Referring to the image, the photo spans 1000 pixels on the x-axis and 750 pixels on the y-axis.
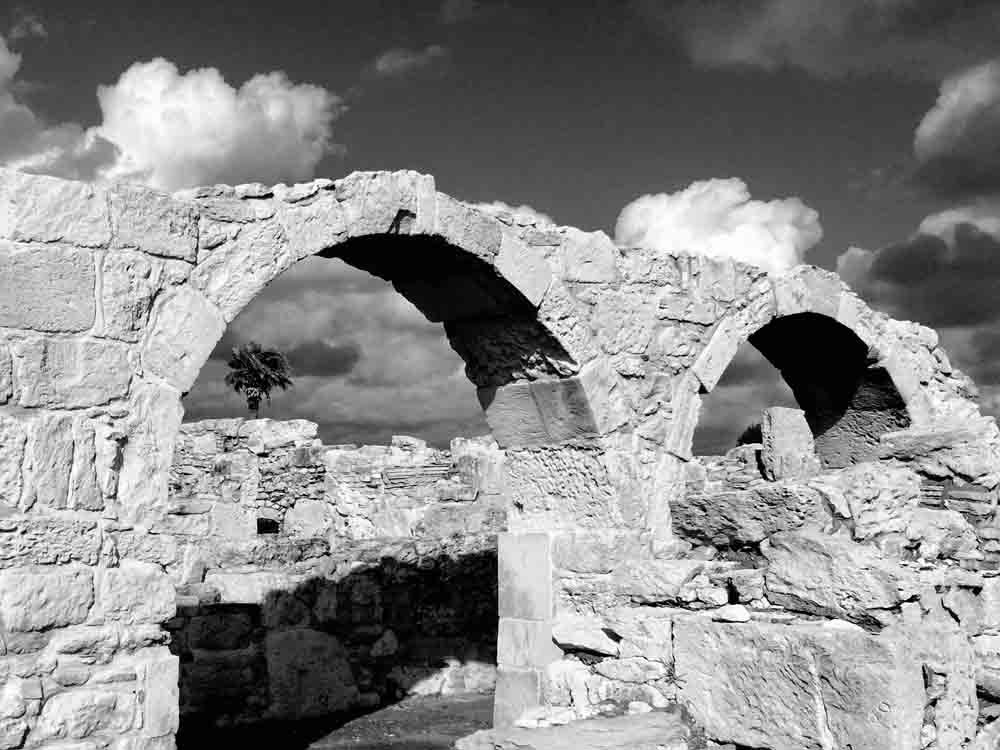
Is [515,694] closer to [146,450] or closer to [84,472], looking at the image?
[146,450]

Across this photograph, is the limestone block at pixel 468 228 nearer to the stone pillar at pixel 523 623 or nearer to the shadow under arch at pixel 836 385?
the stone pillar at pixel 523 623

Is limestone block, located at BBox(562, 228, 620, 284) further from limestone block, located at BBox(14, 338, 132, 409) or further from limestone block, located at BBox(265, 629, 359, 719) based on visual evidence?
limestone block, located at BBox(265, 629, 359, 719)

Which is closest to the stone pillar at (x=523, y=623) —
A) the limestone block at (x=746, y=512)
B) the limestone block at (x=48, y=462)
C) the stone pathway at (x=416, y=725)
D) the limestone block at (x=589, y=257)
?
the stone pathway at (x=416, y=725)

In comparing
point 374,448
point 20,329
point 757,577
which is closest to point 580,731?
point 757,577

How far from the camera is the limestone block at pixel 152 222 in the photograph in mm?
4211

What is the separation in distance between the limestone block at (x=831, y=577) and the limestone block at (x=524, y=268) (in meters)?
1.79

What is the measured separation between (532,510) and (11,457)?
3041mm

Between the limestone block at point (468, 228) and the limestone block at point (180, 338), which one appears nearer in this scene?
the limestone block at point (180, 338)

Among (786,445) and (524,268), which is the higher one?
(524,268)

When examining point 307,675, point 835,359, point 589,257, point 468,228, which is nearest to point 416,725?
point 307,675

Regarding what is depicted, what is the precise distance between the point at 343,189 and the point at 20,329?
1.58 meters

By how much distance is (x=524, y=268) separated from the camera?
18.4ft

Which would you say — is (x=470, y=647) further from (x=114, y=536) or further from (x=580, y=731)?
(x=114, y=536)

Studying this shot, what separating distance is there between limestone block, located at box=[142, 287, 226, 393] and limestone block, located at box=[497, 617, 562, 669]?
8.03ft
